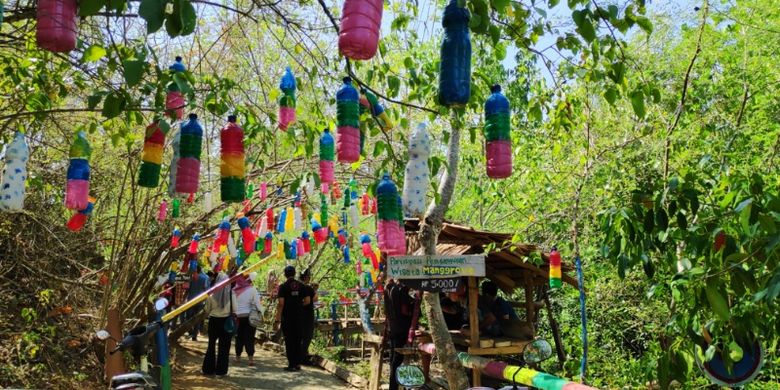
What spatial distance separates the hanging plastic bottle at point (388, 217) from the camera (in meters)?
3.51

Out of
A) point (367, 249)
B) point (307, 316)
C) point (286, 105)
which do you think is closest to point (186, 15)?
point (286, 105)

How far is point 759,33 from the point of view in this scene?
30.6ft

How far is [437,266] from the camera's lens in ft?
19.7

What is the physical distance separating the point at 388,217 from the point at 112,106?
5.34 feet

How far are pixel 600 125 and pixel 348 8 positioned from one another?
7.04 metres

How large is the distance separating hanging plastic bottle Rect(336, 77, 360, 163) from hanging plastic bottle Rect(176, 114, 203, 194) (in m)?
0.74

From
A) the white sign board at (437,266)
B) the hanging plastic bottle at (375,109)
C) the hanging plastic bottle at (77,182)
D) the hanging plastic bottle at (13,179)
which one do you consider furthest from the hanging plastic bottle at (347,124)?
the white sign board at (437,266)

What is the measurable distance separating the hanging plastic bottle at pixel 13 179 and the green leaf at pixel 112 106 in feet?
3.61

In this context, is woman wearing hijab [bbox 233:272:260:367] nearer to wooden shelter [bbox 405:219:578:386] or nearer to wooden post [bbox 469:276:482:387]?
wooden shelter [bbox 405:219:578:386]

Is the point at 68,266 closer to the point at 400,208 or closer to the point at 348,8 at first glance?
the point at 400,208

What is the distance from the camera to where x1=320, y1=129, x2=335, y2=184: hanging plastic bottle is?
13.5 ft

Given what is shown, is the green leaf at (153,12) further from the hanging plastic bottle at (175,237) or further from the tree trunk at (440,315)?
the hanging plastic bottle at (175,237)

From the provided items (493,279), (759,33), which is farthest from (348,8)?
(759,33)

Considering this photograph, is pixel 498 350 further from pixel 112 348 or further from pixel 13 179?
pixel 13 179
